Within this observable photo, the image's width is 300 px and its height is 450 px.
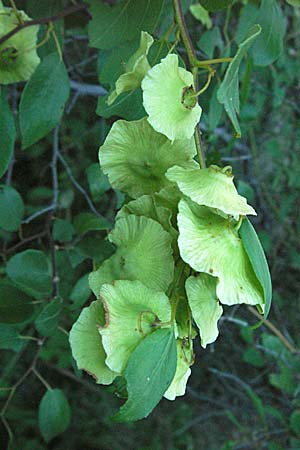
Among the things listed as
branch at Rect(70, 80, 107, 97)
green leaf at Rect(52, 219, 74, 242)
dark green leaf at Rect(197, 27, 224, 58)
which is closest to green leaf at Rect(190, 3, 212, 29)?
dark green leaf at Rect(197, 27, 224, 58)

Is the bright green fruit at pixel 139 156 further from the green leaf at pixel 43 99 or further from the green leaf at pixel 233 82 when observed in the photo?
the green leaf at pixel 43 99

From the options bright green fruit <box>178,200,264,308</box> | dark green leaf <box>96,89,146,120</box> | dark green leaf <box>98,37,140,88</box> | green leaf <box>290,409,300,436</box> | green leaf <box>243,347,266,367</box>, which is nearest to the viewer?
bright green fruit <box>178,200,264,308</box>

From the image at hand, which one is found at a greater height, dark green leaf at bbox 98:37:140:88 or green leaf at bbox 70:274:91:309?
dark green leaf at bbox 98:37:140:88

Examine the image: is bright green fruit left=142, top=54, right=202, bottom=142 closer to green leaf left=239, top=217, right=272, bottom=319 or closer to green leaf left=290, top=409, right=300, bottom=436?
green leaf left=239, top=217, right=272, bottom=319

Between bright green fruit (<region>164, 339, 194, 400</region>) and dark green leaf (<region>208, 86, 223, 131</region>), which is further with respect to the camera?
dark green leaf (<region>208, 86, 223, 131</region>)

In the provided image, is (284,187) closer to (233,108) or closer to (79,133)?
(79,133)

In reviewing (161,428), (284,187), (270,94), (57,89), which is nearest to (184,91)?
(57,89)

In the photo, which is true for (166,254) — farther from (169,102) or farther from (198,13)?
(198,13)
